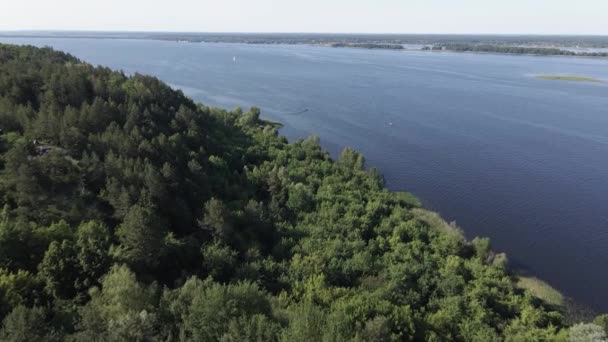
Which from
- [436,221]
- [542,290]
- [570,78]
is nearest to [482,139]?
[436,221]

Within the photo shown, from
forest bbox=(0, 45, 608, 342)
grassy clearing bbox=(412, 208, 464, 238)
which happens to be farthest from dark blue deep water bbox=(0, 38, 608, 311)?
forest bbox=(0, 45, 608, 342)

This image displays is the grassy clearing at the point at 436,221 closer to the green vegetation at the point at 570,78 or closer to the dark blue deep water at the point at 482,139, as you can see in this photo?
the dark blue deep water at the point at 482,139

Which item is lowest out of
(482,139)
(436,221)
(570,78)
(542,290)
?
(542,290)

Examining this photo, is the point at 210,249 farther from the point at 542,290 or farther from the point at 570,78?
the point at 570,78

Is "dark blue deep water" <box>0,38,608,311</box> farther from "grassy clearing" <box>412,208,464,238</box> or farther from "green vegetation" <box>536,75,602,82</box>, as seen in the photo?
"green vegetation" <box>536,75,602,82</box>

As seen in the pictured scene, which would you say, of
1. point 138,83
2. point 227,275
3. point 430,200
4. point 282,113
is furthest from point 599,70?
point 227,275

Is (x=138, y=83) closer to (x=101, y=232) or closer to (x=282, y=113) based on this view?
(x=282, y=113)

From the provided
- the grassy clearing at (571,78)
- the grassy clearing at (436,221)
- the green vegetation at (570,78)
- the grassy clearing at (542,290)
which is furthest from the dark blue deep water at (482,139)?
the green vegetation at (570,78)
